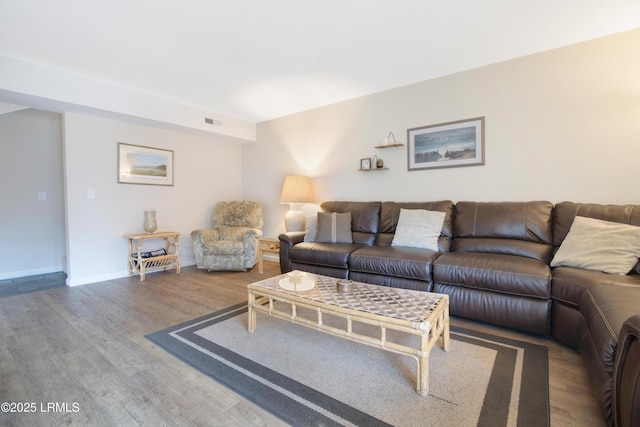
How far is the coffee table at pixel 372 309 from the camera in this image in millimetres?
1420

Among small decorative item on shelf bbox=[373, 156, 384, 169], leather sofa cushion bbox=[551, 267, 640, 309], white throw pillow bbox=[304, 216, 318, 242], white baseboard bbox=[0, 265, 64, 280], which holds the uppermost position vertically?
small decorative item on shelf bbox=[373, 156, 384, 169]

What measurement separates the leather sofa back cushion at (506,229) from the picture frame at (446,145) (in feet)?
1.82

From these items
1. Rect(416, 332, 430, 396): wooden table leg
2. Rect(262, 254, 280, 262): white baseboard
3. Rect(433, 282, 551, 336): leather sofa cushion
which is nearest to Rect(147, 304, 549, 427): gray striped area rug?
Rect(416, 332, 430, 396): wooden table leg

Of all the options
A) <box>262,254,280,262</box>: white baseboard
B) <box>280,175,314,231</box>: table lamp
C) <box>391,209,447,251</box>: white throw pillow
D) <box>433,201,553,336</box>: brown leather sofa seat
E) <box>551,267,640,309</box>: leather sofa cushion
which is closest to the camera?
<box>551,267,640,309</box>: leather sofa cushion

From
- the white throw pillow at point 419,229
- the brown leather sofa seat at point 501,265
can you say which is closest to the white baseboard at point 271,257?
the white throw pillow at point 419,229

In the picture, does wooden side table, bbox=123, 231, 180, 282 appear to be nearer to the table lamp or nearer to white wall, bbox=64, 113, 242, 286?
white wall, bbox=64, 113, 242, 286

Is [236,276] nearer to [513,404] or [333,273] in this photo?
[333,273]

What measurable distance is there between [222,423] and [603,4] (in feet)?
11.5

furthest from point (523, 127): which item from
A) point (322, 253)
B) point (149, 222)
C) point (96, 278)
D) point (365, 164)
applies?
point (96, 278)

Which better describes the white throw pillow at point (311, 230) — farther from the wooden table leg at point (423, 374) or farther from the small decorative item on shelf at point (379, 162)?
the wooden table leg at point (423, 374)

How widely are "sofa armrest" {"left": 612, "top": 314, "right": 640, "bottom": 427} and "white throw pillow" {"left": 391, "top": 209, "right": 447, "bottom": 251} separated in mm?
1689

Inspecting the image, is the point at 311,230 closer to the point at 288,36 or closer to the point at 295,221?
the point at 295,221

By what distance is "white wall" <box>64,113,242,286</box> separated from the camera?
11.0 ft

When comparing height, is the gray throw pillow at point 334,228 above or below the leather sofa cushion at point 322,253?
above
